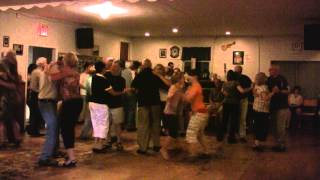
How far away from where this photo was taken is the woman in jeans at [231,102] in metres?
7.99

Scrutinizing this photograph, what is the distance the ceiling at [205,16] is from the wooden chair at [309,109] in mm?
2234

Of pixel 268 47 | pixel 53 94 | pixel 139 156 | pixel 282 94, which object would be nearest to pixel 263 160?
pixel 282 94

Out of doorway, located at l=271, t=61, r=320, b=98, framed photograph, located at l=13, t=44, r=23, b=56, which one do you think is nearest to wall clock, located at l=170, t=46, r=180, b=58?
doorway, located at l=271, t=61, r=320, b=98

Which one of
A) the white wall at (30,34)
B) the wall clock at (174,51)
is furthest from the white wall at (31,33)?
the wall clock at (174,51)

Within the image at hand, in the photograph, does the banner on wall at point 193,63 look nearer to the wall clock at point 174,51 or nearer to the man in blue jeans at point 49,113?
the wall clock at point 174,51

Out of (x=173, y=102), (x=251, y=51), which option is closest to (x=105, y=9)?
(x=173, y=102)

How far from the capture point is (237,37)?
1512cm

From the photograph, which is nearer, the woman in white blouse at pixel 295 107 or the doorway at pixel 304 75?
the woman in white blouse at pixel 295 107

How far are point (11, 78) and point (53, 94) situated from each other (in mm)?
1445

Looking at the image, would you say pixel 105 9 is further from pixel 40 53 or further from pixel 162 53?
pixel 162 53

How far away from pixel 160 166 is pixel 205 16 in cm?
529

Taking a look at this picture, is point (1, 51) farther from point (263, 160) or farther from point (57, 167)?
point (263, 160)

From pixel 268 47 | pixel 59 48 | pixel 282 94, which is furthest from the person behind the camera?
pixel 268 47

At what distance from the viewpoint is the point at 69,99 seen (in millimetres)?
5605
